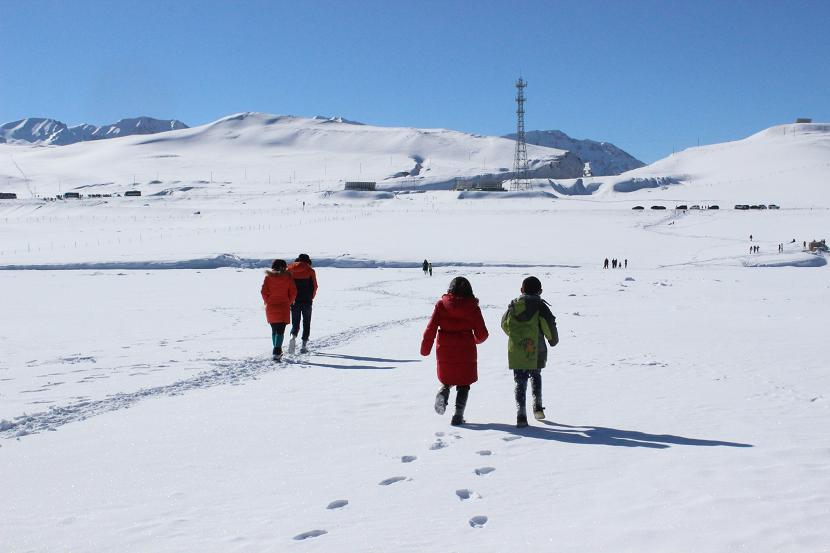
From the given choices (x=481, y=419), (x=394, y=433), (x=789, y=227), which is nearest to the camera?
(x=394, y=433)

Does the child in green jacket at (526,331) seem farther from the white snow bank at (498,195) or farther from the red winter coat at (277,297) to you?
the white snow bank at (498,195)

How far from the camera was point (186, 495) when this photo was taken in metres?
5.30

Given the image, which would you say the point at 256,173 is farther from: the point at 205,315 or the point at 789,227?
the point at 205,315

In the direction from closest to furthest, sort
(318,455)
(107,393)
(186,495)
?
(186,495) < (318,455) < (107,393)

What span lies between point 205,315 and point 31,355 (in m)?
6.48

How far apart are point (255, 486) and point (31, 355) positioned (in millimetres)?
8535

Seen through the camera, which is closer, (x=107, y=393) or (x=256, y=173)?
(x=107, y=393)

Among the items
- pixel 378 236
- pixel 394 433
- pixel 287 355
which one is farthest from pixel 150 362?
pixel 378 236

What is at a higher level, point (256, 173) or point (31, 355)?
point (256, 173)

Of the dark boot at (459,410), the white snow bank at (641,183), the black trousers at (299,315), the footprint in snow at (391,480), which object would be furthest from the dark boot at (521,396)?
the white snow bank at (641,183)

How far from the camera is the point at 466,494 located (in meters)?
5.20

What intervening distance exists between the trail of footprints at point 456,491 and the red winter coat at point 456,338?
688 millimetres

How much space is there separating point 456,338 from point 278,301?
507 centimetres

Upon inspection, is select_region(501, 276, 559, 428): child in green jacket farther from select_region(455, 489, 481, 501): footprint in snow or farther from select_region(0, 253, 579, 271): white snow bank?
select_region(0, 253, 579, 271): white snow bank
